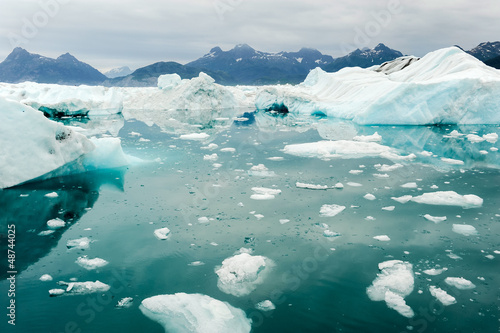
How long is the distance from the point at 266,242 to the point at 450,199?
3.37 m

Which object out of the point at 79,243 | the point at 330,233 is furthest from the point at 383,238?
the point at 79,243

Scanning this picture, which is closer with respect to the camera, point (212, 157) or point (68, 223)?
point (68, 223)

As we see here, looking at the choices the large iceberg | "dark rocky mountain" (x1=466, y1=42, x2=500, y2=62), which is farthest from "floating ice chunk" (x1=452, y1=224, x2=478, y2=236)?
"dark rocky mountain" (x1=466, y1=42, x2=500, y2=62)

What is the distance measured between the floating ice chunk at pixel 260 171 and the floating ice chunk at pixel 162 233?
10.4 feet

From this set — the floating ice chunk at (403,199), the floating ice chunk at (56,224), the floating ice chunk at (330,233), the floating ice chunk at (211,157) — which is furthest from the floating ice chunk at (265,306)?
the floating ice chunk at (211,157)

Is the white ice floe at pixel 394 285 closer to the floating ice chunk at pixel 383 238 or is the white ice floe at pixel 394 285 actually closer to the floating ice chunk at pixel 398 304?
the floating ice chunk at pixel 398 304

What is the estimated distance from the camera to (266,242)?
4.49 m

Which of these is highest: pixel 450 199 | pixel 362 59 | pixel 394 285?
pixel 362 59

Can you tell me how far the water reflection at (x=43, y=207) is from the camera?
4.42 metres

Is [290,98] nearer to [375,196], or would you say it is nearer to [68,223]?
[375,196]

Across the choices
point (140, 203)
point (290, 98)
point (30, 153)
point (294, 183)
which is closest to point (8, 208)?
point (30, 153)

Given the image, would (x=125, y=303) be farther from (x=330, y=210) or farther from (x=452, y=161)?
(x=452, y=161)

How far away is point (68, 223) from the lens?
17.1 ft

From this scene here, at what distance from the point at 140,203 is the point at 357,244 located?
360 centimetres
